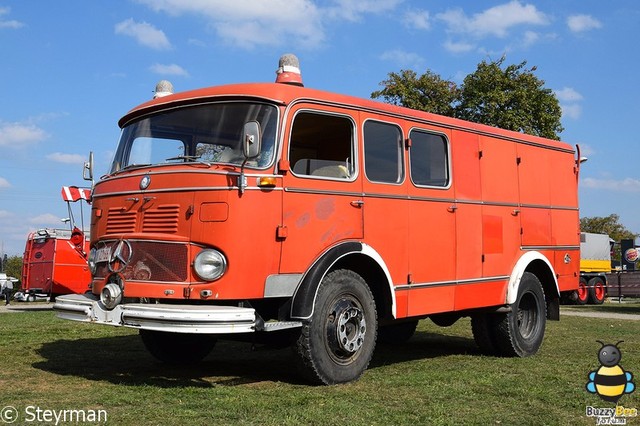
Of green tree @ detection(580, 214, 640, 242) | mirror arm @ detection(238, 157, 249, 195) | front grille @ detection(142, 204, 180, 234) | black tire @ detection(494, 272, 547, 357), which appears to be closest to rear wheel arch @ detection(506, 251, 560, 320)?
black tire @ detection(494, 272, 547, 357)

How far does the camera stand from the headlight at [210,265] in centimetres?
582

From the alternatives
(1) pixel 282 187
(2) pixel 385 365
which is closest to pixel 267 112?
(1) pixel 282 187

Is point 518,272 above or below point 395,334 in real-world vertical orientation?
above

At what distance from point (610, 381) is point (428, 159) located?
9.51 ft

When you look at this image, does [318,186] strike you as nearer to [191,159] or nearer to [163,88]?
[191,159]

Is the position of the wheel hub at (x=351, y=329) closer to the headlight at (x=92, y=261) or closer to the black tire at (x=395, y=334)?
the headlight at (x=92, y=261)

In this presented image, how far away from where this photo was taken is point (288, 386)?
6.30 meters

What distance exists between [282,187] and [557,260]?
5.01 metres

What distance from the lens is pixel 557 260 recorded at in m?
9.55

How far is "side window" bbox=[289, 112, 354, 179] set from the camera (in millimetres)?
6426

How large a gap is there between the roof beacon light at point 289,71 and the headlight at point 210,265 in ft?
6.60

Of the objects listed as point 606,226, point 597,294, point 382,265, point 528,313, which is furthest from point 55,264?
point 606,226

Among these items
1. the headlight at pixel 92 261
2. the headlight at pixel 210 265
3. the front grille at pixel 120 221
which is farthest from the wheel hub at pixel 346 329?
the headlight at pixel 92 261

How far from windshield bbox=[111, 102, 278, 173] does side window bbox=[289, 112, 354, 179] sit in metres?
0.32
